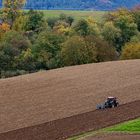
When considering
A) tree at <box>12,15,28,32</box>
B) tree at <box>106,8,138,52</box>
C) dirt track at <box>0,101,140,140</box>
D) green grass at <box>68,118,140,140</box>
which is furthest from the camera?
tree at <box>12,15,28,32</box>

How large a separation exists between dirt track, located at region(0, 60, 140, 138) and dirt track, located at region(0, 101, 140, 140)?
4.94 ft

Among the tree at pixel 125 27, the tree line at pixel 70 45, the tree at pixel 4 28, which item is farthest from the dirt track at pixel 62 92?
the tree at pixel 4 28

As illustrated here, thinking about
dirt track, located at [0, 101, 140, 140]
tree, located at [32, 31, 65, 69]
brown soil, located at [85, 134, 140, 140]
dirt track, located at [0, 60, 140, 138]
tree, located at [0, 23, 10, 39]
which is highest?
brown soil, located at [85, 134, 140, 140]

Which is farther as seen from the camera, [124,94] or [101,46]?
[101,46]

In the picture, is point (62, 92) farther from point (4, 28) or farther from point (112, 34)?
point (4, 28)

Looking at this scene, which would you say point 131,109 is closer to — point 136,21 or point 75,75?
→ point 75,75

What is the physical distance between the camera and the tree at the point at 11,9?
12662cm

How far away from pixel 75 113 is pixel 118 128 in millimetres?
7322

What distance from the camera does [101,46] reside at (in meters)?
87.4

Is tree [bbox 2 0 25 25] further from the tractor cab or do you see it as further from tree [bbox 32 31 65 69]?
the tractor cab

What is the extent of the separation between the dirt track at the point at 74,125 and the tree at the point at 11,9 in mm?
85649

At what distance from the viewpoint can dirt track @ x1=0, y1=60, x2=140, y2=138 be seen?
4397 cm

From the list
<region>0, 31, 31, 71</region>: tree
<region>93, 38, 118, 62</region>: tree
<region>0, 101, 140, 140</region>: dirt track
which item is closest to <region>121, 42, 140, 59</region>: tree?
<region>93, 38, 118, 62</region>: tree

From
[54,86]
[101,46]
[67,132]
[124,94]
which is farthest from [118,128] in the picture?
[101,46]
